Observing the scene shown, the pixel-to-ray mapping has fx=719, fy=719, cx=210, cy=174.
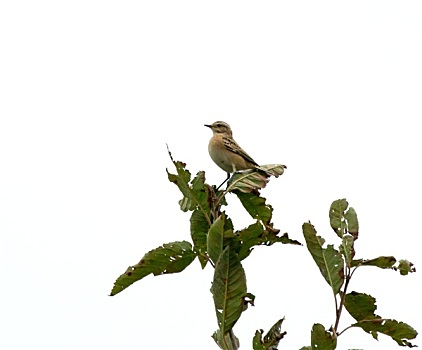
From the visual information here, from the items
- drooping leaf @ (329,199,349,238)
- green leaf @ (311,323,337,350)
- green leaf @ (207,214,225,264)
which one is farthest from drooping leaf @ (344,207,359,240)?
green leaf @ (207,214,225,264)

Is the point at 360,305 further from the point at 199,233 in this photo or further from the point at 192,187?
the point at 192,187

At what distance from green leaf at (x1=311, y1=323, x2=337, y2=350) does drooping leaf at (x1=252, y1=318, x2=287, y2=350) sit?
0.26 meters

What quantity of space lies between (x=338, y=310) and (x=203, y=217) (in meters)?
0.88

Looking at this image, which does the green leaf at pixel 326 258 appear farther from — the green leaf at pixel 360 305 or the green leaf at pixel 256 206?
the green leaf at pixel 256 206

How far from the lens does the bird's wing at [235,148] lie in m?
7.18

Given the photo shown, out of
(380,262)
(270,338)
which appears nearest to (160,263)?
Answer: (270,338)

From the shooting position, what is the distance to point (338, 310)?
355 cm

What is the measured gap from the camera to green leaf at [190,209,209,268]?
12.7ft

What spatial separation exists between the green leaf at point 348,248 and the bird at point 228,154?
10.6 ft

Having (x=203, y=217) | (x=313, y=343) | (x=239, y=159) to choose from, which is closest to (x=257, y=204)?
(x=203, y=217)

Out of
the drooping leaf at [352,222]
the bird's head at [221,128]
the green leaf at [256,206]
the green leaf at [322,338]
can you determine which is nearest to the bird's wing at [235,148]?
the bird's head at [221,128]

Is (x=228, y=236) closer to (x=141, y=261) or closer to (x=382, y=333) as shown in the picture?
(x=141, y=261)

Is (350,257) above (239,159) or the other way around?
the other way around

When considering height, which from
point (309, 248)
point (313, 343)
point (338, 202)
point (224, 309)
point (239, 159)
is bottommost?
point (313, 343)
